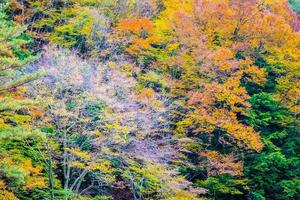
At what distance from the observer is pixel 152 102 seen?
18.7m

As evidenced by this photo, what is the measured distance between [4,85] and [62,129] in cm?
541

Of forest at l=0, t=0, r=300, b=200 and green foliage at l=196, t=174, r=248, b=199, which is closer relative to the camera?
forest at l=0, t=0, r=300, b=200

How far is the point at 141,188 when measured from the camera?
672 inches

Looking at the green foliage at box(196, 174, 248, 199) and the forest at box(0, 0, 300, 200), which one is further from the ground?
the forest at box(0, 0, 300, 200)

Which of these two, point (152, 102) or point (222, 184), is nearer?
point (152, 102)

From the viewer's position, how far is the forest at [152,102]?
1631 centimetres

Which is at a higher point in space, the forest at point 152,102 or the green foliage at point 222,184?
the forest at point 152,102

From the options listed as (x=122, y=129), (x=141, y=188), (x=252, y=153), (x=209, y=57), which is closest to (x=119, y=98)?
(x=122, y=129)

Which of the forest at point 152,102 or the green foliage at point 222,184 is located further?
the green foliage at point 222,184

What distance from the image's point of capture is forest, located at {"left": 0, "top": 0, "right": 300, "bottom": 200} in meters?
16.3

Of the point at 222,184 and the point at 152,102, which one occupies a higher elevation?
the point at 152,102

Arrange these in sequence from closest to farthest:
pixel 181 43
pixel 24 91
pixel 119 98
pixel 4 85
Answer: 1. pixel 4 85
2. pixel 24 91
3. pixel 119 98
4. pixel 181 43

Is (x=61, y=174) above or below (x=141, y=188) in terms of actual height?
below

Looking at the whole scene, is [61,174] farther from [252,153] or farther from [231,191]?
[252,153]
